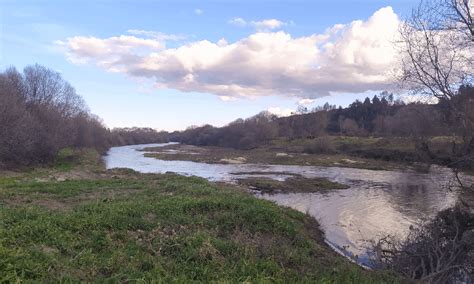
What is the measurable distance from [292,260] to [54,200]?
397 inches

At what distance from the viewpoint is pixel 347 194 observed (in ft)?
98.6

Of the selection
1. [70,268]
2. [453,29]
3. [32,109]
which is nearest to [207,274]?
[70,268]

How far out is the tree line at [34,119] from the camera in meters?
35.6

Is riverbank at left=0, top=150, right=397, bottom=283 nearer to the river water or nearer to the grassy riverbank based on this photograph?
the river water

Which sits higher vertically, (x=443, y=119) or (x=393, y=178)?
(x=443, y=119)

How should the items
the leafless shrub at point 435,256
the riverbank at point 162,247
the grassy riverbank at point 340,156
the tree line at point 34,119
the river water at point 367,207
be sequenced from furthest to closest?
1. the grassy riverbank at point 340,156
2. the tree line at point 34,119
3. the river water at point 367,207
4. the leafless shrub at point 435,256
5. the riverbank at point 162,247

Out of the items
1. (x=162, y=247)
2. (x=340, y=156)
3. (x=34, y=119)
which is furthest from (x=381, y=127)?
(x=162, y=247)

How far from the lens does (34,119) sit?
47.2 m

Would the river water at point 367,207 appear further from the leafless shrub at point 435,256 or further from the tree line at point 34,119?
the tree line at point 34,119

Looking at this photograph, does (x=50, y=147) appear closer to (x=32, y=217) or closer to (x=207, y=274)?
(x=32, y=217)

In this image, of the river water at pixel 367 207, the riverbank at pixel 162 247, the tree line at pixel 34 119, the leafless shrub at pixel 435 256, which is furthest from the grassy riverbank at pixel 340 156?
the riverbank at pixel 162 247

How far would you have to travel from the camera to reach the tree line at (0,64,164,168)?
117 ft

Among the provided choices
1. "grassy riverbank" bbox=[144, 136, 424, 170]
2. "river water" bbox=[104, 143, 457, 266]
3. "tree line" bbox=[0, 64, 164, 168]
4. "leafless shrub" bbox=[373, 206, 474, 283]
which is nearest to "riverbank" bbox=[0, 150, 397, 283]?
"leafless shrub" bbox=[373, 206, 474, 283]

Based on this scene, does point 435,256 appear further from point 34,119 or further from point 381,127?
point 381,127
